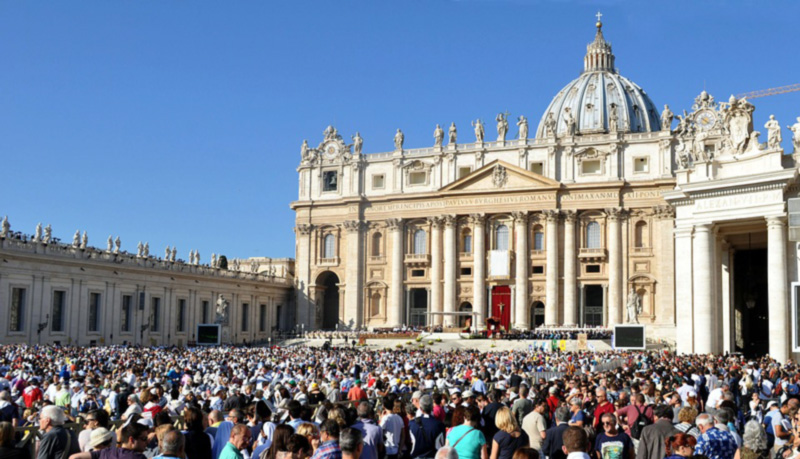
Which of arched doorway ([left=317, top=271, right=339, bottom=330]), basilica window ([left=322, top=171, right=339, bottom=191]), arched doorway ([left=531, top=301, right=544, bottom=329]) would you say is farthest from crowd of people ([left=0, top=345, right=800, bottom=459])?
arched doorway ([left=317, top=271, right=339, bottom=330])

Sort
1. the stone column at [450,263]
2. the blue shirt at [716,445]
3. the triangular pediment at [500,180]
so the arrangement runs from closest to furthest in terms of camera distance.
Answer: the blue shirt at [716,445]
the triangular pediment at [500,180]
the stone column at [450,263]

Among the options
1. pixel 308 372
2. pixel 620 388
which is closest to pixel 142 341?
pixel 308 372

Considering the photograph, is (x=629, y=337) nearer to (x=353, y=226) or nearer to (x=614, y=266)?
(x=614, y=266)

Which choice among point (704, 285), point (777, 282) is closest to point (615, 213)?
point (704, 285)

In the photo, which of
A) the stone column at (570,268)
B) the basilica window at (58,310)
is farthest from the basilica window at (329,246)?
the basilica window at (58,310)

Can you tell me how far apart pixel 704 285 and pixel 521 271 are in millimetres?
36007

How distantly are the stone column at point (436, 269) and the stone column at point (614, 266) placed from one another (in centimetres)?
1415

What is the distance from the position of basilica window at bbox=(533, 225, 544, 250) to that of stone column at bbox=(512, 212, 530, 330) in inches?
38.5

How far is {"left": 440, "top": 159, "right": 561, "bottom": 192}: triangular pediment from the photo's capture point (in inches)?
2785

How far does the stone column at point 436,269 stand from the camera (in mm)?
73688

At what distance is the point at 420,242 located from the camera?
76.0 meters

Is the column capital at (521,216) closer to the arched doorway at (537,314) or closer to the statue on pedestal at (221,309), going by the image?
the arched doorway at (537,314)

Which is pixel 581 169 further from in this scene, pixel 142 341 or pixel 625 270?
pixel 142 341

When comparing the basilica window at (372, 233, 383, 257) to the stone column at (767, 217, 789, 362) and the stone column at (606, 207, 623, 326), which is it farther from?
the stone column at (767, 217, 789, 362)
